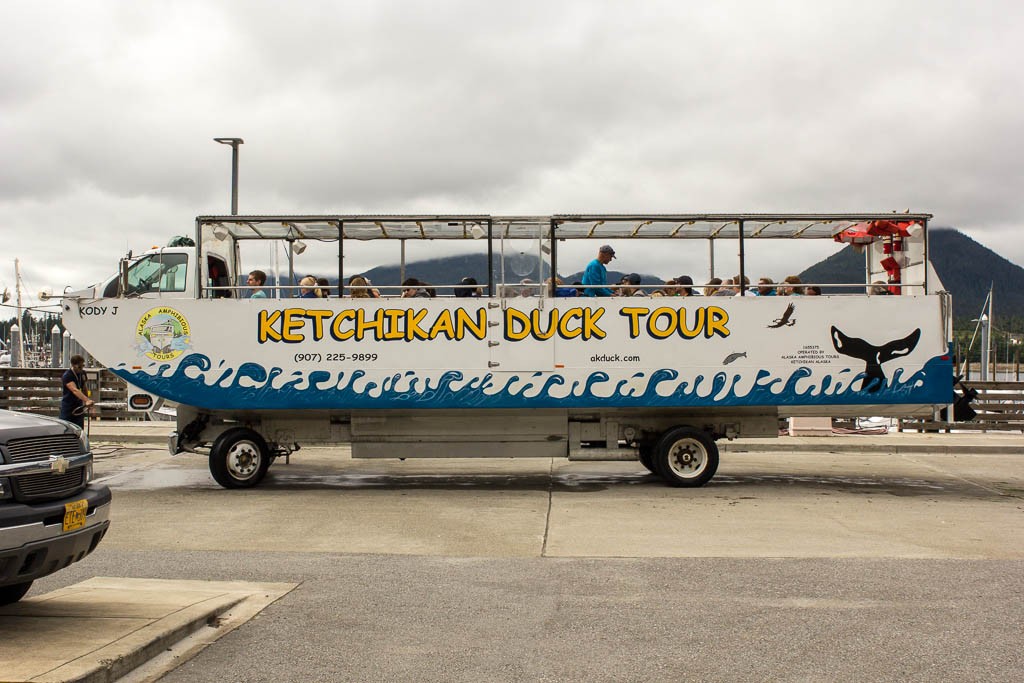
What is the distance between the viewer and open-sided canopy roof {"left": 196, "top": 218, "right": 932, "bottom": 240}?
1283 centimetres

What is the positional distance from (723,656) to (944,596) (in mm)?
2460

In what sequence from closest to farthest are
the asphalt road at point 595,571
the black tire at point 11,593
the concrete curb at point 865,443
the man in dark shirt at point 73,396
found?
the asphalt road at point 595,571
the black tire at point 11,593
the man in dark shirt at point 73,396
the concrete curb at point 865,443

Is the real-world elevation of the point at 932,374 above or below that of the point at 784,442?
above

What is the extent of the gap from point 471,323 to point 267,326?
2.78m

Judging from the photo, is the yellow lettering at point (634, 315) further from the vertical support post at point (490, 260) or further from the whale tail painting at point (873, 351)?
the whale tail painting at point (873, 351)

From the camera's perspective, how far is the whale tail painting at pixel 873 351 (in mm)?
12547

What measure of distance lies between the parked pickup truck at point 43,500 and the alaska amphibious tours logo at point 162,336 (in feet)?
22.2

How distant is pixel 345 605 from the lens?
6664 mm

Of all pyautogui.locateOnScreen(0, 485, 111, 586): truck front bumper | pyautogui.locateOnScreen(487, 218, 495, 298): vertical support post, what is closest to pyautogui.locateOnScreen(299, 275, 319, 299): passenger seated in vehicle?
pyautogui.locateOnScreen(487, 218, 495, 298): vertical support post

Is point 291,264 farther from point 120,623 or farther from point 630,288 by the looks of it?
point 120,623

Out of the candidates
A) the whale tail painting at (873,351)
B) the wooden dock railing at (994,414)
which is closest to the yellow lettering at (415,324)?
the whale tail painting at (873,351)

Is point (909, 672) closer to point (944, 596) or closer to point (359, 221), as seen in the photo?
point (944, 596)

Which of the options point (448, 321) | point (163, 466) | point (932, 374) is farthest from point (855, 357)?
point (163, 466)

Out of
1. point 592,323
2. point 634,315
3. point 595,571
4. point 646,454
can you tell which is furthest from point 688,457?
point 595,571
